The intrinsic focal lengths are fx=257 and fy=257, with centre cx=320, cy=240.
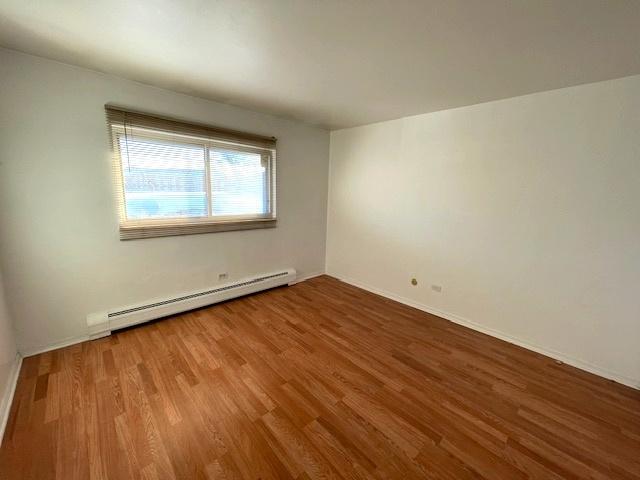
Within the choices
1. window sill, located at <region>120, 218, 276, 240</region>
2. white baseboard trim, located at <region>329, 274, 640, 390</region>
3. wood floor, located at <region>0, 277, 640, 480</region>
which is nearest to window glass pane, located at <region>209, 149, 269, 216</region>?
window sill, located at <region>120, 218, 276, 240</region>

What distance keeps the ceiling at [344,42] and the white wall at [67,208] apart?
0.62 ft

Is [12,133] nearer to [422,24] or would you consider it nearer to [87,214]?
[87,214]

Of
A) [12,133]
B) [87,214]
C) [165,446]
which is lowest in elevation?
[165,446]

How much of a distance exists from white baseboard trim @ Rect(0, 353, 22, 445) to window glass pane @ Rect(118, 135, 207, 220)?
4.47ft

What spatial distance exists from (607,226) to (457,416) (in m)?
1.89

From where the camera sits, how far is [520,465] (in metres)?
1.38

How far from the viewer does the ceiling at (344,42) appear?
1295 mm

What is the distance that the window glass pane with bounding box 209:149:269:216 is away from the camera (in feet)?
9.80

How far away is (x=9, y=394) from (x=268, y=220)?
2570 mm

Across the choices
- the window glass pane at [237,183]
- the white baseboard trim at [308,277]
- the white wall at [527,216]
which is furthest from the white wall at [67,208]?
the white wall at [527,216]

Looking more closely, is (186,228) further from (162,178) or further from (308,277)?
(308,277)

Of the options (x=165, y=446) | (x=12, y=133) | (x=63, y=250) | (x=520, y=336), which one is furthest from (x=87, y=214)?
(x=520, y=336)

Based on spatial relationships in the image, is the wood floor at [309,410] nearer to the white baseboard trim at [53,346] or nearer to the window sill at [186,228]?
the white baseboard trim at [53,346]

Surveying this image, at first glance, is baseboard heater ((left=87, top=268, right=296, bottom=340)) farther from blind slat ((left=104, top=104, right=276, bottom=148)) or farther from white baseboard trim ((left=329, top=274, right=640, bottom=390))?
blind slat ((left=104, top=104, right=276, bottom=148))
